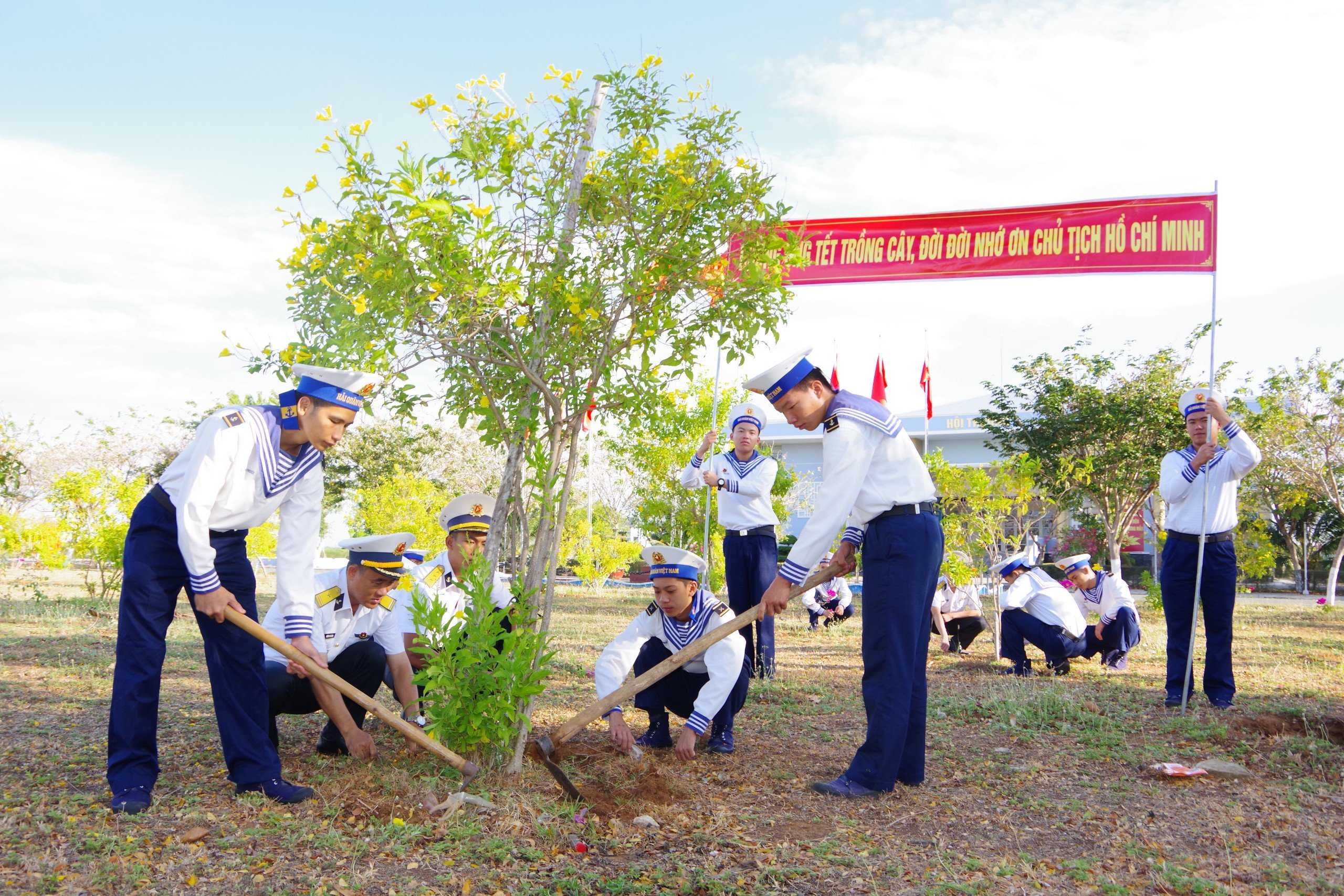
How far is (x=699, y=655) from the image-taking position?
405 cm

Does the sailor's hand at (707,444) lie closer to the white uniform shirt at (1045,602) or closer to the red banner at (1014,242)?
the red banner at (1014,242)

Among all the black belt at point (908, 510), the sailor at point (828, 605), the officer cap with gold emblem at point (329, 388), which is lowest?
the sailor at point (828, 605)

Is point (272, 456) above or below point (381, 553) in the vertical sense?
above

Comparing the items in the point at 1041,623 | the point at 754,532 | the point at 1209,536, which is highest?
the point at 1209,536

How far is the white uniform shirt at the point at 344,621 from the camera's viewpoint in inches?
165

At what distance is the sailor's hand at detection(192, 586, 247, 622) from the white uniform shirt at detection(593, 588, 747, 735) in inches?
63.7

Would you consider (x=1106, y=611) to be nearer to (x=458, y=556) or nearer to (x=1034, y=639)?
(x=1034, y=639)

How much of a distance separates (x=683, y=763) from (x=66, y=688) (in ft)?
12.9

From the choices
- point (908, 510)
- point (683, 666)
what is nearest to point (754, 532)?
point (683, 666)

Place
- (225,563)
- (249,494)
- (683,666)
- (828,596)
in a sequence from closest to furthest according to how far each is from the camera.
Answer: (249,494)
(225,563)
(683,666)
(828,596)

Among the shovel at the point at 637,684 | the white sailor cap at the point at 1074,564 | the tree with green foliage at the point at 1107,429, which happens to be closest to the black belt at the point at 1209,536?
the white sailor cap at the point at 1074,564

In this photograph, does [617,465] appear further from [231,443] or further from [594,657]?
[231,443]

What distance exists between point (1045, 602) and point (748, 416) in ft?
9.33

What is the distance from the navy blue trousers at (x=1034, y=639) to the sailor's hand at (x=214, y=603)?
5848 millimetres
